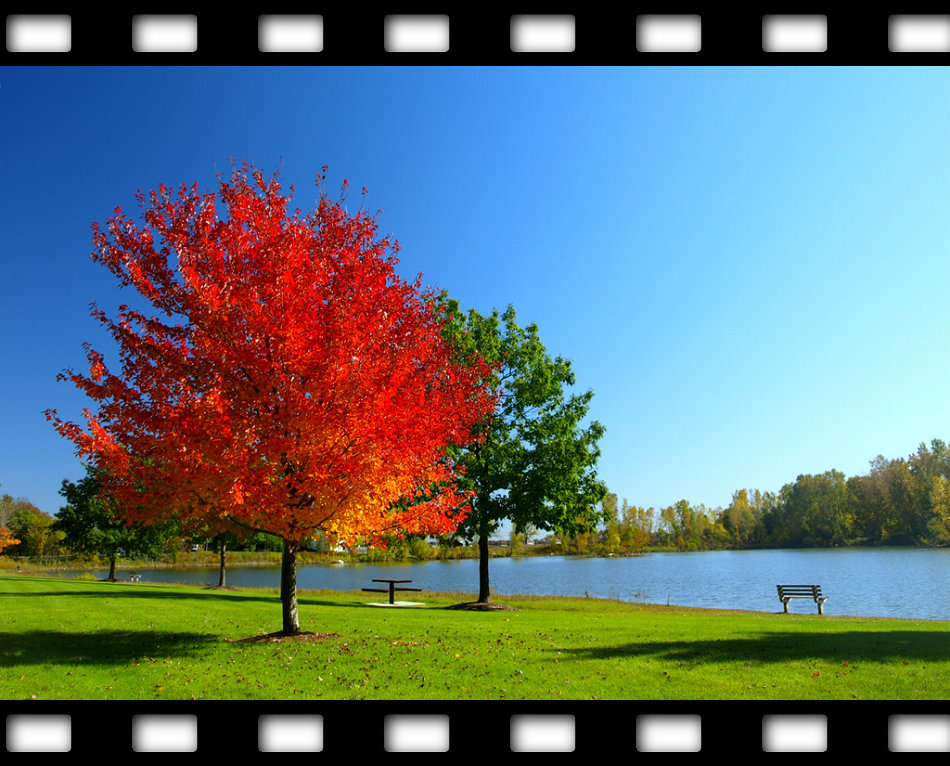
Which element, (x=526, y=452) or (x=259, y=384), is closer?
(x=259, y=384)

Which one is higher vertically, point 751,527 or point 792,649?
point 792,649

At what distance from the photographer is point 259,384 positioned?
11555 mm

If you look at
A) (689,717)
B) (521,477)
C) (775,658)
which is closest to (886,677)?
(775,658)

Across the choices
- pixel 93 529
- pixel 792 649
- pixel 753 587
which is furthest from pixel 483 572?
pixel 93 529

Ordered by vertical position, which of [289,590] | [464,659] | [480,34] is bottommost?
[464,659]

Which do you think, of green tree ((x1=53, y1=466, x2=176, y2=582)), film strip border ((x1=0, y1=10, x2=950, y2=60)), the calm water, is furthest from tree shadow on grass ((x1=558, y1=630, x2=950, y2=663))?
green tree ((x1=53, y1=466, x2=176, y2=582))

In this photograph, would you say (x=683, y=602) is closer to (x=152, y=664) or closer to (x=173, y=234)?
(x=152, y=664)

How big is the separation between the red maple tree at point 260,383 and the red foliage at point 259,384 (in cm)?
3

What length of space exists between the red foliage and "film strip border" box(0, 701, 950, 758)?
5.44 meters

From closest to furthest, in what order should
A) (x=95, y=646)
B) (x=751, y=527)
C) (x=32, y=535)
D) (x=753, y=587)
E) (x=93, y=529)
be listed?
(x=95, y=646)
(x=753, y=587)
(x=93, y=529)
(x=32, y=535)
(x=751, y=527)

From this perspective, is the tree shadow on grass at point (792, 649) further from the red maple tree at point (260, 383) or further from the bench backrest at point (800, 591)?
the bench backrest at point (800, 591)

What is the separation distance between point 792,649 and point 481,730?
8.82 metres

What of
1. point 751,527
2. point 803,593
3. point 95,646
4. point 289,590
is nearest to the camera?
point 95,646

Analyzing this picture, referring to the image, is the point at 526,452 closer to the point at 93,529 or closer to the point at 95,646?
the point at 95,646
